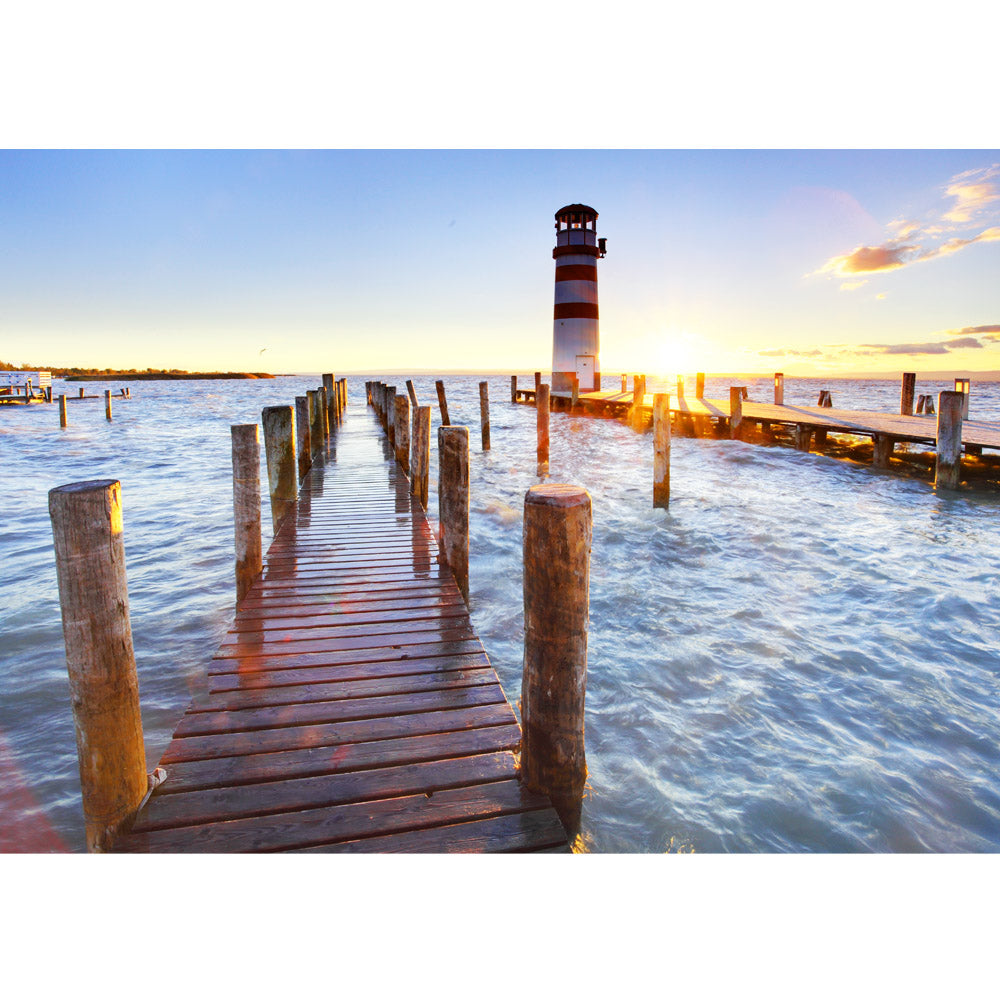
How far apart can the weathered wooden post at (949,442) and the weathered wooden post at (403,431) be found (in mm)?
9830

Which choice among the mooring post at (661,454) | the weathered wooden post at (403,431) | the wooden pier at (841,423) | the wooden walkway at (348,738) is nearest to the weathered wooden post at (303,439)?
the weathered wooden post at (403,431)

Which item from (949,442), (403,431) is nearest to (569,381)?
(949,442)

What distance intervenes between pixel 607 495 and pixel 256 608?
938cm

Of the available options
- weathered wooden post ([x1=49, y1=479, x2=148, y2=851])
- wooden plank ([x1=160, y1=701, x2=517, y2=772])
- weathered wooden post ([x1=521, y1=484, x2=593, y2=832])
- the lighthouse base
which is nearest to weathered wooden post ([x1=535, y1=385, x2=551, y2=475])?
wooden plank ([x1=160, y1=701, x2=517, y2=772])

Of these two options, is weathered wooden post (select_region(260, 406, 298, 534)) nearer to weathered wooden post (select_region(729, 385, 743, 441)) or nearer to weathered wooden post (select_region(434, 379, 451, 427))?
weathered wooden post (select_region(434, 379, 451, 427))

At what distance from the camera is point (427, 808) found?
7.79ft

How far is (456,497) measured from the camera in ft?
16.3

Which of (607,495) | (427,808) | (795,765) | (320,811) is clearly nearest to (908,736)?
(795,765)

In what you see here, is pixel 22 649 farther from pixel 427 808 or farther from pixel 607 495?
pixel 607 495

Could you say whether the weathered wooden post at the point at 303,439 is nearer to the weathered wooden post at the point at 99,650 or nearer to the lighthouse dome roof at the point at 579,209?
the weathered wooden post at the point at 99,650

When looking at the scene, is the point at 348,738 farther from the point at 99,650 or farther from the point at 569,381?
the point at 569,381

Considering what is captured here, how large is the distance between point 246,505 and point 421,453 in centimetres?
348

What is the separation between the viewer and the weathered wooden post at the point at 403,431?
9805 mm

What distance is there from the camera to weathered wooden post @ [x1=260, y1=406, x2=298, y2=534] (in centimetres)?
698
